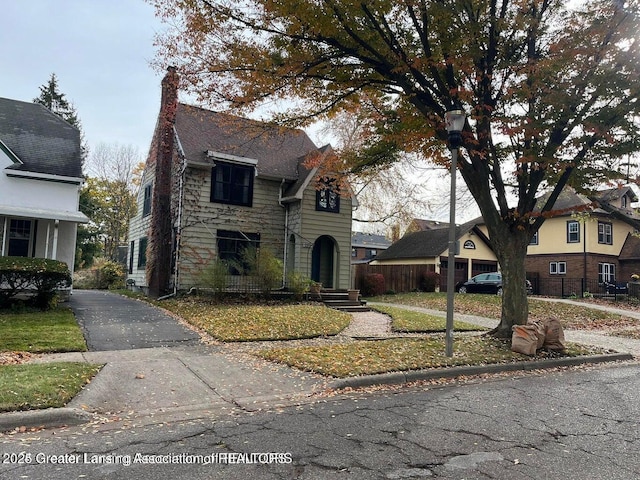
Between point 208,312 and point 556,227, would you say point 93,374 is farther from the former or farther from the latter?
point 556,227

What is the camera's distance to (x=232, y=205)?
18.9 metres

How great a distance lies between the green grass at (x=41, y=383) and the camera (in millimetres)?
5312

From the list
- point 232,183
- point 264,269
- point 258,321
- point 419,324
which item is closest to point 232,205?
point 232,183

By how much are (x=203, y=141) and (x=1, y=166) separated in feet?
23.4

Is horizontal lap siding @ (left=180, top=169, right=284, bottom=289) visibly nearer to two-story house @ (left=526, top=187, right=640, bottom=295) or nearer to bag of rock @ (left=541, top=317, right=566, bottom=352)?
bag of rock @ (left=541, top=317, right=566, bottom=352)

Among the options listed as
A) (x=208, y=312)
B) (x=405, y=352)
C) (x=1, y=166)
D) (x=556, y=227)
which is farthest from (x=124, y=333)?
(x=556, y=227)

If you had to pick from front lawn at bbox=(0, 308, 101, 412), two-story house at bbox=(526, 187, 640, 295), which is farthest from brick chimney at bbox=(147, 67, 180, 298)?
two-story house at bbox=(526, 187, 640, 295)

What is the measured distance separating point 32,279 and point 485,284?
24.9 m

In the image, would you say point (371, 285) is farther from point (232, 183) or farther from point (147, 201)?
point (147, 201)

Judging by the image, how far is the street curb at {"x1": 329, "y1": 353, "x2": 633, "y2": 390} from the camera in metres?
6.98

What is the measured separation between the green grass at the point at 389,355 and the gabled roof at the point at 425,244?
21.8 meters

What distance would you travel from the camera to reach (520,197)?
11.0m

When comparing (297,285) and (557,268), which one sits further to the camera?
(557,268)

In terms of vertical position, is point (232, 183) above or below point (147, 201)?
above
